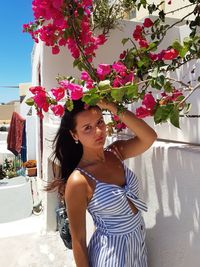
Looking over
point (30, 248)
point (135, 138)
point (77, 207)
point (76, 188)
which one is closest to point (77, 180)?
point (76, 188)

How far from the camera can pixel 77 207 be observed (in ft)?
5.83

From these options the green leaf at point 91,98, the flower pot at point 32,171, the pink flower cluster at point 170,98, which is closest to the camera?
the green leaf at point 91,98

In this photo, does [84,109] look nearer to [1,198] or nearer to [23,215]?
[23,215]

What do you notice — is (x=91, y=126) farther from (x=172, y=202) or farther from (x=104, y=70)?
(x=172, y=202)

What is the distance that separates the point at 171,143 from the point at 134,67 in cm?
62

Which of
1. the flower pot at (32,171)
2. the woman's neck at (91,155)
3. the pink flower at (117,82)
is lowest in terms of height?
Answer: the flower pot at (32,171)

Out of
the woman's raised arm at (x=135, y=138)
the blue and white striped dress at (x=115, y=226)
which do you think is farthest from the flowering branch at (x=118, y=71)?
the blue and white striped dress at (x=115, y=226)

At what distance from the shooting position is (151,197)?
7.64 ft

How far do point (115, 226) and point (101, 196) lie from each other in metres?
0.22

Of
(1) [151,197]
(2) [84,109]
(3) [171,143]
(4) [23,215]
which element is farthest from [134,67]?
(4) [23,215]

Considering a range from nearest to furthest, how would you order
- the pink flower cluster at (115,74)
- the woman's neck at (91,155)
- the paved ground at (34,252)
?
the pink flower cluster at (115,74)
the woman's neck at (91,155)
the paved ground at (34,252)

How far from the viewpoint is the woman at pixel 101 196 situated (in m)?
1.83

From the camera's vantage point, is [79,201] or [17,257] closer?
[79,201]

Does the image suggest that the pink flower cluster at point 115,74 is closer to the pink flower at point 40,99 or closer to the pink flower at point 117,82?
the pink flower at point 117,82
